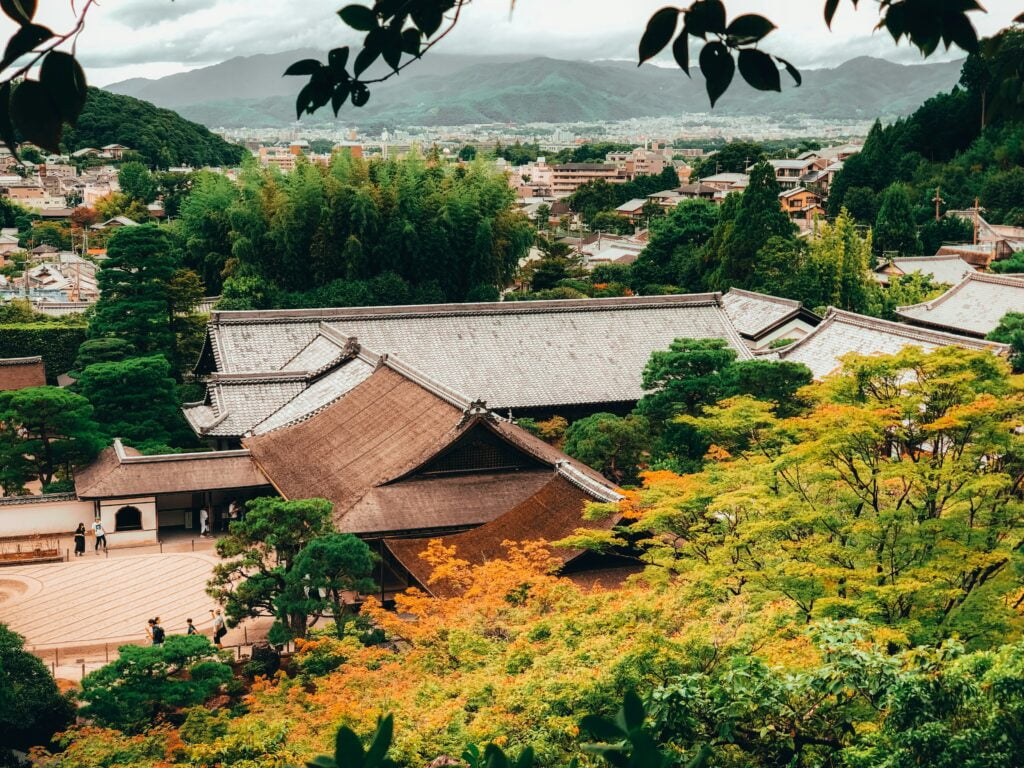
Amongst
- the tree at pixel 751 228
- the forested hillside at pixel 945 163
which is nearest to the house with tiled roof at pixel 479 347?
the tree at pixel 751 228

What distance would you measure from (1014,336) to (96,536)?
1787 cm

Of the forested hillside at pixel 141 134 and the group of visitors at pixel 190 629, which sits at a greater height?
the forested hillside at pixel 141 134

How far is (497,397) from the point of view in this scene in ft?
71.2

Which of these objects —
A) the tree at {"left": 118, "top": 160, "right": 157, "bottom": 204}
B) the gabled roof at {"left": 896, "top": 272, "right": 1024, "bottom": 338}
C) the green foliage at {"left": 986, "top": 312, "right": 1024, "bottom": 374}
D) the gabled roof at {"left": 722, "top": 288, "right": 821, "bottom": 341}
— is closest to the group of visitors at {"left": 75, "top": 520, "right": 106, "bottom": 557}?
the gabled roof at {"left": 722, "top": 288, "right": 821, "bottom": 341}

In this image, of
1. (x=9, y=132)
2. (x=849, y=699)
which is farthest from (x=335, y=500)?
(x=9, y=132)

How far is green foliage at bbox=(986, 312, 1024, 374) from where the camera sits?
69.0ft

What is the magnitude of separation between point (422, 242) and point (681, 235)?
442 inches

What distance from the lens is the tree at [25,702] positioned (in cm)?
1071

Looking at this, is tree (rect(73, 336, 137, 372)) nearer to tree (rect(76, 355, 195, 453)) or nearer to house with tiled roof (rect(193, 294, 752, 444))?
tree (rect(76, 355, 195, 453))

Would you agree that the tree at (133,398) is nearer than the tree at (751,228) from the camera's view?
Yes

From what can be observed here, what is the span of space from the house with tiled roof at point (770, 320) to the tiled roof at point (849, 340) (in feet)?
8.38

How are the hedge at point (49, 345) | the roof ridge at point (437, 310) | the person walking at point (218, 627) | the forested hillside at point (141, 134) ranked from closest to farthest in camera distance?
1. the person walking at point (218, 627)
2. the roof ridge at point (437, 310)
3. the hedge at point (49, 345)
4. the forested hillside at point (141, 134)

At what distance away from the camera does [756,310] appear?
2764 cm

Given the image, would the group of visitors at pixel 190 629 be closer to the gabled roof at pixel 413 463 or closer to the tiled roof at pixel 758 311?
the gabled roof at pixel 413 463
